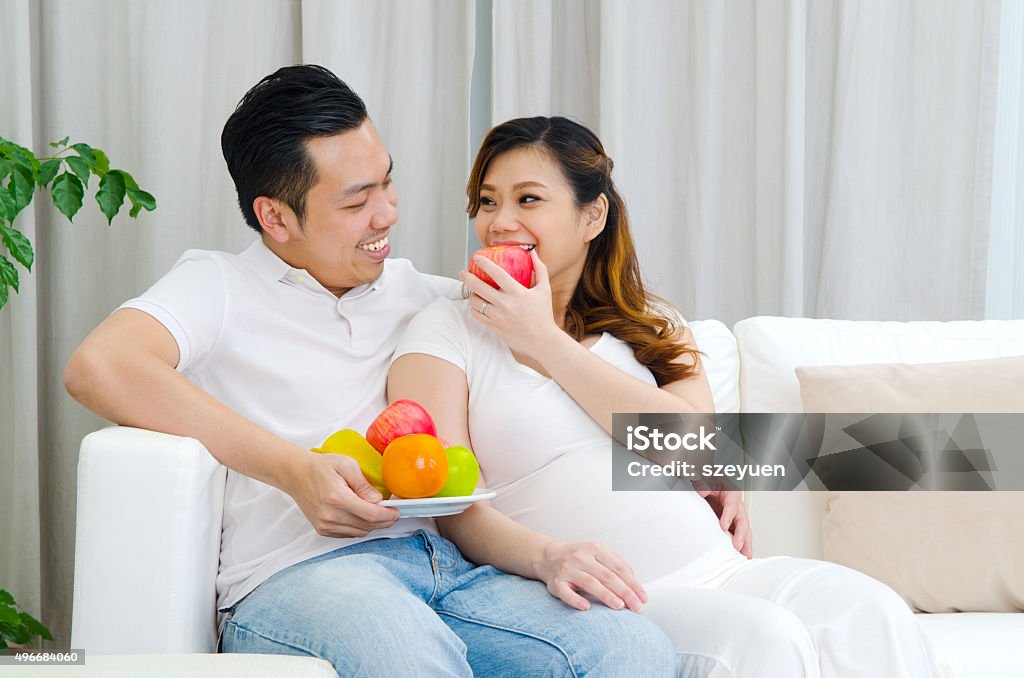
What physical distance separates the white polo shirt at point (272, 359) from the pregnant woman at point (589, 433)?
0.09m

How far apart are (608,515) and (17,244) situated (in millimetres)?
1393

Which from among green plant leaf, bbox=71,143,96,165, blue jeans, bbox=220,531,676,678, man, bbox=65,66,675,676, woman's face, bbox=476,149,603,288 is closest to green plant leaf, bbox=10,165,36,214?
green plant leaf, bbox=71,143,96,165

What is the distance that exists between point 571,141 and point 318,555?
0.86 m

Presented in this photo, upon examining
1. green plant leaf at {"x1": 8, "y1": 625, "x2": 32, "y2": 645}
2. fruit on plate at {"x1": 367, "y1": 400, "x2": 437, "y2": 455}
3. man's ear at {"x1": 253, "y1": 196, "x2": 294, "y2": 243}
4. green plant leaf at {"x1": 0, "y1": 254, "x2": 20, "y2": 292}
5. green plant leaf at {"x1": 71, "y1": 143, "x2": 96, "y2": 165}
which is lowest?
green plant leaf at {"x1": 8, "y1": 625, "x2": 32, "y2": 645}

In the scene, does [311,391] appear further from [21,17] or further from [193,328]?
[21,17]

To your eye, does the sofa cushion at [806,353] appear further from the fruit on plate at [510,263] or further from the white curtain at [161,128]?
the white curtain at [161,128]

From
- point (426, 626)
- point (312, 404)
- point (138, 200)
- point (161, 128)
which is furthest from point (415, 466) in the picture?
point (161, 128)

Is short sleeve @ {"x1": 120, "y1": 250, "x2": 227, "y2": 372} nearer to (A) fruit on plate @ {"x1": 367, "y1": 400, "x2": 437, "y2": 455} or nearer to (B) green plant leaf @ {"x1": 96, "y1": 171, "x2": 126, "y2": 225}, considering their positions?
(A) fruit on plate @ {"x1": 367, "y1": 400, "x2": 437, "y2": 455}

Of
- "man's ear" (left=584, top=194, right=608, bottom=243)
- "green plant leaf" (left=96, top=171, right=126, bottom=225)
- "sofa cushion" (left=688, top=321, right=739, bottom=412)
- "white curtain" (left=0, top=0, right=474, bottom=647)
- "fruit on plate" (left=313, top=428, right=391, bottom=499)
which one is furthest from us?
"white curtain" (left=0, top=0, right=474, bottom=647)

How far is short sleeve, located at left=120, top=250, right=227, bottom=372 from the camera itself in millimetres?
1486

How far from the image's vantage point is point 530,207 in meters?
1.73

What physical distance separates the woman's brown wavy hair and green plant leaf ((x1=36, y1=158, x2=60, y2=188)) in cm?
96

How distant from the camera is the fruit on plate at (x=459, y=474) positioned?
135 centimetres

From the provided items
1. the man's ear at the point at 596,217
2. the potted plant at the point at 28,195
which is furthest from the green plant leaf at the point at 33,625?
the man's ear at the point at 596,217
